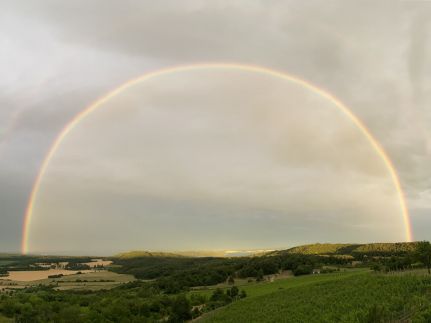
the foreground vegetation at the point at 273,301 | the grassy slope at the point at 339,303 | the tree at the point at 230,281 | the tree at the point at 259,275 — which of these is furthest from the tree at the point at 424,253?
the tree at the point at 230,281

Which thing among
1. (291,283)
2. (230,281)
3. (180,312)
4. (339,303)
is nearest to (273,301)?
(180,312)

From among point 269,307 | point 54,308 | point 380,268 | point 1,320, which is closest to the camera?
point 269,307

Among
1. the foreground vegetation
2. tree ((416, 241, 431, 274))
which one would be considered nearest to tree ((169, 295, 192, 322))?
the foreground vegetation

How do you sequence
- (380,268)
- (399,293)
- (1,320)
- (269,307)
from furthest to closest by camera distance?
1. (380,268)
2. (1,320)
3. (269,307)
4. (399,293)

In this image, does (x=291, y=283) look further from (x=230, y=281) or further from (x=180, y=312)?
(x=180, y=312)

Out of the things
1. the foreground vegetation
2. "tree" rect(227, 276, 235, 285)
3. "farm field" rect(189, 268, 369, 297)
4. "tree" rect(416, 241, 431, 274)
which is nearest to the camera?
the foreground vegetation

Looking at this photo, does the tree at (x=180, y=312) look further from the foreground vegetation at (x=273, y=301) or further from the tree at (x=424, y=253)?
the tree at (x=424, y=253)

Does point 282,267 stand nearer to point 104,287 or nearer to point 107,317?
point 104,287

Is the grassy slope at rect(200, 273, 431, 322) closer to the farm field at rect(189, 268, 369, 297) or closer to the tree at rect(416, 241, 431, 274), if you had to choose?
the farm field at rect(189, 268, 369, 297)

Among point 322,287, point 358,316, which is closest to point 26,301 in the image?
point 322,287
